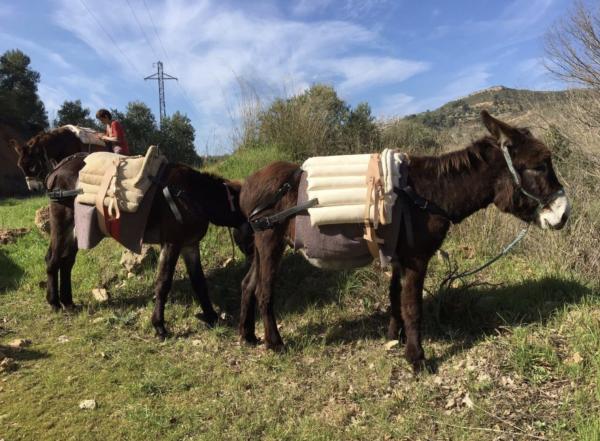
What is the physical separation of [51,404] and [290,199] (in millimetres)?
2511

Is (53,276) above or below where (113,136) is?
below

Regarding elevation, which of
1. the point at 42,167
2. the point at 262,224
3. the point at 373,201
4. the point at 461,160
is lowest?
the point at 262,224

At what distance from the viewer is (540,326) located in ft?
11.2

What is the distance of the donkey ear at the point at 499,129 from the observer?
123 inches

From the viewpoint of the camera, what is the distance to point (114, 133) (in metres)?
6.62

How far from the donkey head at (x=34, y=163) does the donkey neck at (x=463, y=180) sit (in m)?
5.36

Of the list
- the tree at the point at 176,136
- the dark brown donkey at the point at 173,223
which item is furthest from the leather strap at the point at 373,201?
the tree at the point at 176,136

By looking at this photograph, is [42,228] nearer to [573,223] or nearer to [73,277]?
[73,277]

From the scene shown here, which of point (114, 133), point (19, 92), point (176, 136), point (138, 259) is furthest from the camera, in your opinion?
point (19, 92)

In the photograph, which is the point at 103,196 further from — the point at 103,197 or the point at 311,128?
the point at 311,128

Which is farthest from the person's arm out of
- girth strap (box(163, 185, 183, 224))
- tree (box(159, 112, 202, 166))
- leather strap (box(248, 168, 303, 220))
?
tree (box(159, 112, 202, 166))

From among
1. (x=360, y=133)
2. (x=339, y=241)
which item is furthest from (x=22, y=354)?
(x=360, y=133)

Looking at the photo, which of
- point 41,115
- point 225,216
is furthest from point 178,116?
point 225,216

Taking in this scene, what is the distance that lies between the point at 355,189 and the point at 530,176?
4.35 feet
